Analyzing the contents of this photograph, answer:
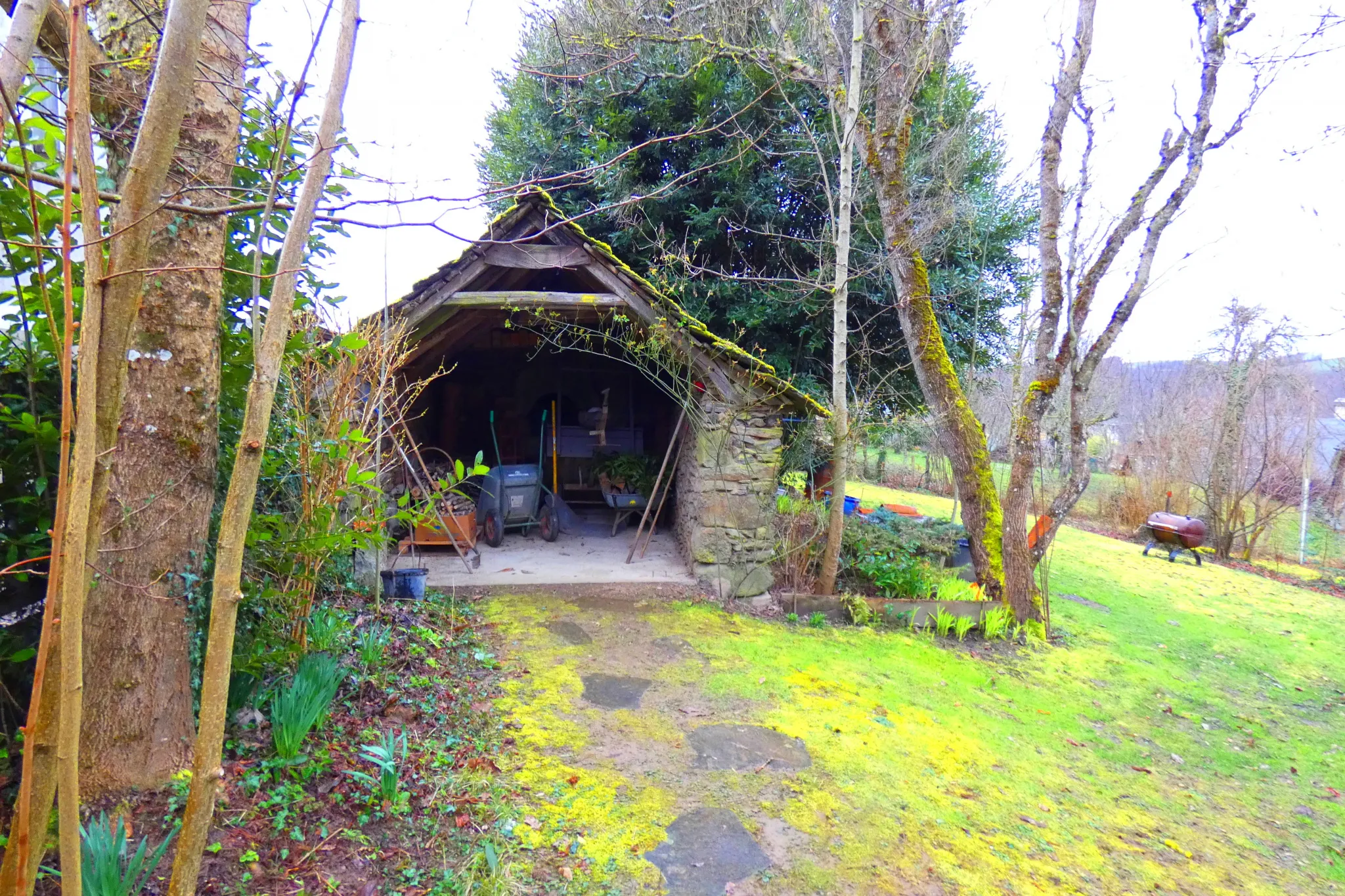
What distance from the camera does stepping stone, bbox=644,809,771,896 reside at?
7.91 ft

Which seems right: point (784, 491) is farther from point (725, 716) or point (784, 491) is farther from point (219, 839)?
point (219, 839)

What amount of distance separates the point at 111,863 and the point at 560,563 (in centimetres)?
502

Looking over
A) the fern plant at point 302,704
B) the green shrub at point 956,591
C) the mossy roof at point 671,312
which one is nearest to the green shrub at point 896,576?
the green shrub at point 956,591

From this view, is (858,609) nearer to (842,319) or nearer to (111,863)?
(842,319)

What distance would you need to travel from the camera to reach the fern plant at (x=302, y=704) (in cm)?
259

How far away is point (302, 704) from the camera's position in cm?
266

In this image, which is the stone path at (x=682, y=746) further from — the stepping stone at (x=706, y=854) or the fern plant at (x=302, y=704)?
the fern plant at (x=302, y=704)

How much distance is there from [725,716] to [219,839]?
2.49 metres

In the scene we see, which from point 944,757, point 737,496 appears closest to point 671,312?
point 737,496

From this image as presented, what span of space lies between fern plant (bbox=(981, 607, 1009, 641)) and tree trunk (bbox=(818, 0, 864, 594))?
4.35ft

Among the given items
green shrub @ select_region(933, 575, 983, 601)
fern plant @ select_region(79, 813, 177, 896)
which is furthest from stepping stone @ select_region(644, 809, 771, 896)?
green shrub @ select_region(933, 575, 983, 601)

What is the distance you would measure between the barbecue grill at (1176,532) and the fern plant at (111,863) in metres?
12.6

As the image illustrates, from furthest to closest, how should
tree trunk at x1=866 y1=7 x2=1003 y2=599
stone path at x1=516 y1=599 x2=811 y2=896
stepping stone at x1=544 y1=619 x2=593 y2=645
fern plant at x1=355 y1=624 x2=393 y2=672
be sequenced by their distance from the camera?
tree trunk at x1=866 y1=7 x2=1003 y2=599 → stepping stone at x1=544 y1=619 x2=593 y2=645 → fern plant at x1=355 y1=624 x2=393 y2=672 → stone path at x1=516 y1=599 x2=811 y2=896

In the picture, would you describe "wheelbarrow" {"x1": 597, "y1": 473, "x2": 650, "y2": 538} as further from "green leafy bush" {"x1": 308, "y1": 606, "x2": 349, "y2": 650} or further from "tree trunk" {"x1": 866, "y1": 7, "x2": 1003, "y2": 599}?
"green leafy bush" {"x1": 308, "y1": 606, "x2": 349, "y2": 650}
